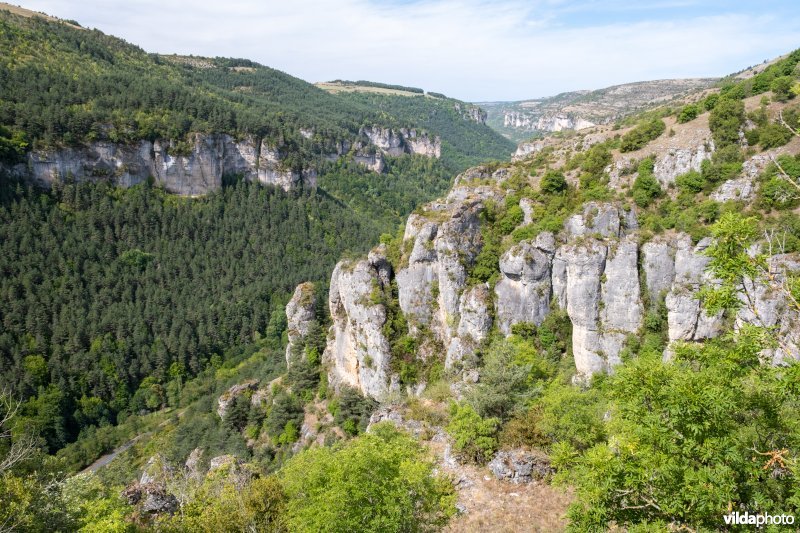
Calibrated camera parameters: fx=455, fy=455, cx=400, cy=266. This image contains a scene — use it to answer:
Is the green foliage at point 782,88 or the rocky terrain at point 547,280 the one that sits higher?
the green foliage at point 782,88

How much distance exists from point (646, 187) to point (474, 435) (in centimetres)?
2713

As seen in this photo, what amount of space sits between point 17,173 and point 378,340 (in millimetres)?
81215

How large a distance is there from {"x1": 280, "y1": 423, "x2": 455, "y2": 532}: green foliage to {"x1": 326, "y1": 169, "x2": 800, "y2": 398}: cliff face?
22.2 metres

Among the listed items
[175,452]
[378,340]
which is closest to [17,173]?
[175,452]

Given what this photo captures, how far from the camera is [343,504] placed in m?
12.6

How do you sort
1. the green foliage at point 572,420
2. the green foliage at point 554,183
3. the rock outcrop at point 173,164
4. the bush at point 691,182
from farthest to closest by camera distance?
the rock outcrop at point 173,164, the green foliage at point 554,183, the bush at point 691,182, the green foliage at point 572,420

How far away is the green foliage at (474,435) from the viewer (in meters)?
21.0

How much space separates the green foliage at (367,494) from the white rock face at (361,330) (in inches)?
1025

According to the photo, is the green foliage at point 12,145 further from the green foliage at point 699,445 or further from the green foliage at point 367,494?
the green foliage at point 699,445

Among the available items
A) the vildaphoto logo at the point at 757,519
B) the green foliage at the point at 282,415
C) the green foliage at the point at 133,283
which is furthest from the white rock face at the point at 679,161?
the green foliage at the point at 282,415

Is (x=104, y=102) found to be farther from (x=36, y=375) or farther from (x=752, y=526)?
(x=752, y=526)

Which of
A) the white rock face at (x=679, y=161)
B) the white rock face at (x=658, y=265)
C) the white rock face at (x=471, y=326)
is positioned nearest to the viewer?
the white rock face at (x=658, y=265)

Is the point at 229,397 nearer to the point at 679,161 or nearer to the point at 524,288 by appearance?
the point at 524,288

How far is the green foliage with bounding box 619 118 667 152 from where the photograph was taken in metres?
41.9
